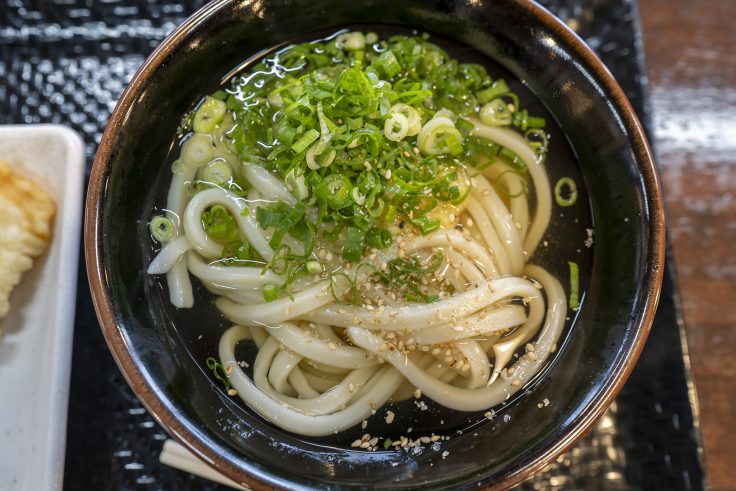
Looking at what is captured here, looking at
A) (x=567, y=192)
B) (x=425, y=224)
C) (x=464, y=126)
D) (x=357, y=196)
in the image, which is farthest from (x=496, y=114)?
(x=357, y=196)

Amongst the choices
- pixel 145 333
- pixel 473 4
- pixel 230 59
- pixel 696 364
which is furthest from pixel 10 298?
pixel 696 364

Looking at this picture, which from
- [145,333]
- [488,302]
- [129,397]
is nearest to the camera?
[145,333]

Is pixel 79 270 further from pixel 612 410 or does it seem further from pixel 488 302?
pixel 612 410

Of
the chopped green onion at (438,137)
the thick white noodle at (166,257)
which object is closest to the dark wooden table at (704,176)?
the chopped green onion at (438,137)

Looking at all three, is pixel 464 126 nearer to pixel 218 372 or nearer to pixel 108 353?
pixel 218 372

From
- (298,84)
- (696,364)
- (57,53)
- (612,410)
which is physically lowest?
(612,410)

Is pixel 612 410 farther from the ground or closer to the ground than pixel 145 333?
closer to the ground

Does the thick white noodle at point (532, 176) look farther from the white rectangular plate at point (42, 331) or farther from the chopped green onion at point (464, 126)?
the white rectangular plate at point (42, 331)

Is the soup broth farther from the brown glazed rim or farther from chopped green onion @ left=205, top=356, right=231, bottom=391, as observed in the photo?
the brown glazed rim
